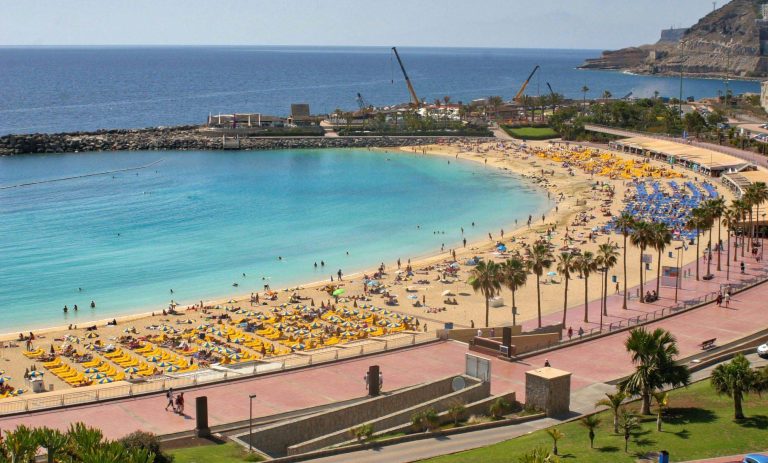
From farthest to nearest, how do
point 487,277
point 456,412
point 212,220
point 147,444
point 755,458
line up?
point 212,220 → point 487,277 → point 456,412 → point 147,444 → point 755,458

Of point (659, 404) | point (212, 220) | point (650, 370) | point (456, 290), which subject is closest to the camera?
point (659, 404)

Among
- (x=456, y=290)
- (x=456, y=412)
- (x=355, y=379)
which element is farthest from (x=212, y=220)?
(x=456, y=412)

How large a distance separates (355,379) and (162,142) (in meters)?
Result: 98.8

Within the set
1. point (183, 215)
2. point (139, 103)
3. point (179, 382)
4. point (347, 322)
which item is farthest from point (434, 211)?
point (139, 103)

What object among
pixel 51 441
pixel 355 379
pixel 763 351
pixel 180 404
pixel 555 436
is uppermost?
pixel 51 441

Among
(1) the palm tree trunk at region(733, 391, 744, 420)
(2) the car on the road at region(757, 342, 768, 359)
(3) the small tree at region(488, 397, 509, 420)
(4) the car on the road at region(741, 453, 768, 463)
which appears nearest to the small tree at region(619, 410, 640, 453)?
(1) the palm tree trunk at region(733, 391, 744, 420)

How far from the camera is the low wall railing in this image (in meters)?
30.8

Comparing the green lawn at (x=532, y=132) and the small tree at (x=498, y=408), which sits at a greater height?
the green lawn at (x=532, y=132)

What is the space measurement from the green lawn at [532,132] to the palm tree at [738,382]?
10223 cm

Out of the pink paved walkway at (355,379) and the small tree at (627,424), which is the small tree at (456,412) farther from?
the small tree at (627,424)

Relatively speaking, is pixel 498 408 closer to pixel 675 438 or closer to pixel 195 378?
pixel 675 438

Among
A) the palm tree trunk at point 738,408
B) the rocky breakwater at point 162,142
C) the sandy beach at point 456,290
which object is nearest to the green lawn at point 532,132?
the rocky breakwater at point 162,142

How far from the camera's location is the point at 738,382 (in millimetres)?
25906

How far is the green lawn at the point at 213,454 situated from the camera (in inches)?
960
